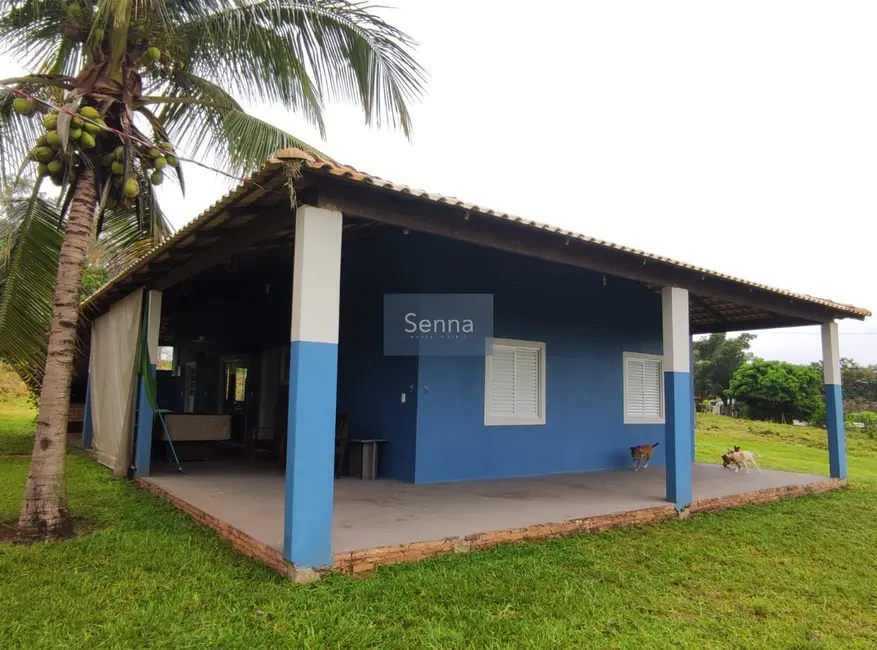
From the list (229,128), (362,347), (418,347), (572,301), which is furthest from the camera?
(572,301)

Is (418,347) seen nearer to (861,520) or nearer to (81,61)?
(81,61)

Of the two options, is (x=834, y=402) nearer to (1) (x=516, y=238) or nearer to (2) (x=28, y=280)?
(1) (x=516, y=238)

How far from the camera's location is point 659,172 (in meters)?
20.9

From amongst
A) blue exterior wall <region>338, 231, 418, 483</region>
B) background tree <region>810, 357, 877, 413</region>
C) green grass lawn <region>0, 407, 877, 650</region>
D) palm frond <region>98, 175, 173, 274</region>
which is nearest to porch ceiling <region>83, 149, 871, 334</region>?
palm frond <region>98, 175, 173, 274</region>

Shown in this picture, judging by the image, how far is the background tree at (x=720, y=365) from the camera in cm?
3316

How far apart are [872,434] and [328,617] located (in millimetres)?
22133

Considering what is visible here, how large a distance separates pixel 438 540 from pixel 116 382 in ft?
20.7

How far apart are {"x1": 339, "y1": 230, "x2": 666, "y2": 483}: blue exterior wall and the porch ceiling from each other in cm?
114

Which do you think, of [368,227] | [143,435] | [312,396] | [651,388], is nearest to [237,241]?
[368,227]

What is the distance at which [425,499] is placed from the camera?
620cm

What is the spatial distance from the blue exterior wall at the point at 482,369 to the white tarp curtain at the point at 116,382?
2.82m

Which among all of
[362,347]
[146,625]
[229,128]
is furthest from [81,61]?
[146,625]

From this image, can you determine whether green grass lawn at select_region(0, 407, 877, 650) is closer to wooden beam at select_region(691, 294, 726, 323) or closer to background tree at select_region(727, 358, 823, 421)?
wooden beam at select_region(691, 294, 726, 323)

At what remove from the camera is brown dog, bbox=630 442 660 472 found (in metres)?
9.14
